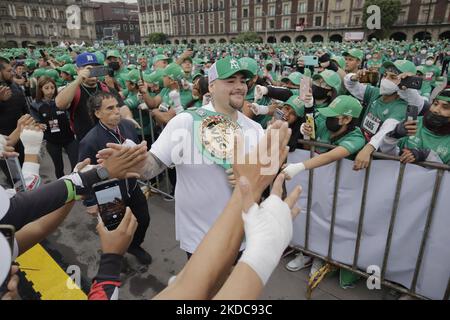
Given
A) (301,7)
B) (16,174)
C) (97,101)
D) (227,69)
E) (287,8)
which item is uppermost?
(287,8)

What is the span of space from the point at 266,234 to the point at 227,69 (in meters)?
1.55

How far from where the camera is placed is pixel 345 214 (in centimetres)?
308

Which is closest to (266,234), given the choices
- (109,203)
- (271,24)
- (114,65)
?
(109,203)

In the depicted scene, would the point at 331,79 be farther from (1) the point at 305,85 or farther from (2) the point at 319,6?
(2) the point at 319,6

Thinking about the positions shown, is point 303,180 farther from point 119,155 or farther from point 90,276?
point 90,276

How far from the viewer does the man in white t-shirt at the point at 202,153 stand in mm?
2232

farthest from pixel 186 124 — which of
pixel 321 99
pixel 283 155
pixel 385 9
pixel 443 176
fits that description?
pixel 385 9

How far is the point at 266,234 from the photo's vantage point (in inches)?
42.3

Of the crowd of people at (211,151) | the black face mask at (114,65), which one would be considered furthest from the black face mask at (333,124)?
the black face mask at (114,65)

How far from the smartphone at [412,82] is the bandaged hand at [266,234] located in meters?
3.03

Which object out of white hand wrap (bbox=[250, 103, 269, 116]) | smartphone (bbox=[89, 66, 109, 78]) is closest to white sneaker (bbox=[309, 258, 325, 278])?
white hand wrap (bbox=[250, 103, 269, 116])

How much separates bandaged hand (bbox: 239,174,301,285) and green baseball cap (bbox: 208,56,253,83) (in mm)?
1334

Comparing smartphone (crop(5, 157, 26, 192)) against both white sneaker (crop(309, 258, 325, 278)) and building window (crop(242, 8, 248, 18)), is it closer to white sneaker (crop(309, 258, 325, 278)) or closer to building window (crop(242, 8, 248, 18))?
white sneaker (crop(309, 258, 325, 278))

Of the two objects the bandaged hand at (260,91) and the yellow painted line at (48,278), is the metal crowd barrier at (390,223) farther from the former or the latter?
the yellow painted line at (48,278)
